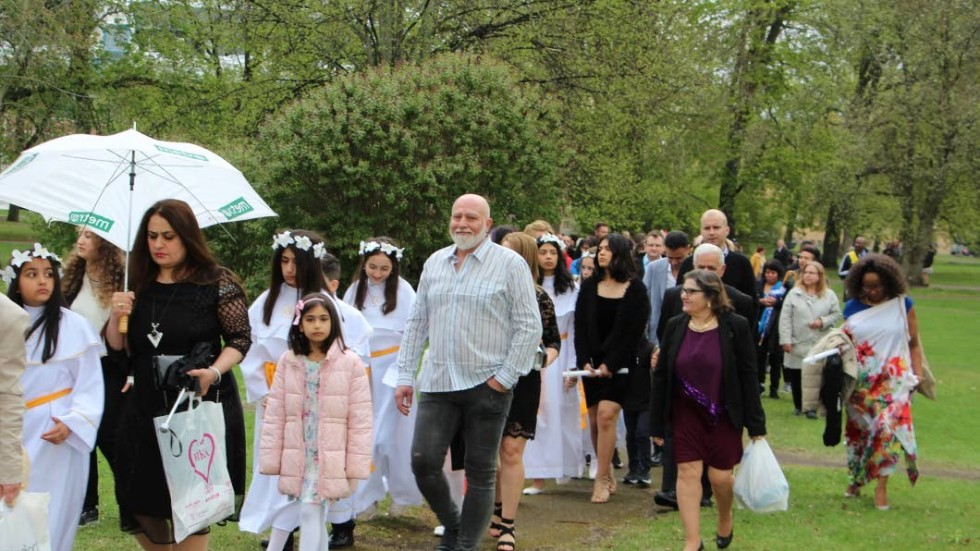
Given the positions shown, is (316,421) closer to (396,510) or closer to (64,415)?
(64,415)

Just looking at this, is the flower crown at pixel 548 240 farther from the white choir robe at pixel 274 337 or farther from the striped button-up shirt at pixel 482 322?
the striped button-up shirt at pixel 482 322

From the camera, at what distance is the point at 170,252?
568 centimetres

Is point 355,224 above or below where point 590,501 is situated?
above

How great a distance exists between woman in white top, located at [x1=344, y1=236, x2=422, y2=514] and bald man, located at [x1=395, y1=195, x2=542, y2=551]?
1.49 m

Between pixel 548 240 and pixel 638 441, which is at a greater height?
pixel 548 240

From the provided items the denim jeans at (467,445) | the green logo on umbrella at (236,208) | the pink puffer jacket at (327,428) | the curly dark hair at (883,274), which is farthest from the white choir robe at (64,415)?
the curly dark hair at (883,274)

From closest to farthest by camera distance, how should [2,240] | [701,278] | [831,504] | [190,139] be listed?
[701,278]
[831,504]
[190,139]
[2,240]

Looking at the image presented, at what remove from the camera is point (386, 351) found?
8625mm

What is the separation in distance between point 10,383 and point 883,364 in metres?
6.76

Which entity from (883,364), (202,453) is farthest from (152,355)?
(883,364)

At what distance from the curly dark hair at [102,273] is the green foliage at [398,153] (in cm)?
1010

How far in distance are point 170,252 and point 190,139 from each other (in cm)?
2011

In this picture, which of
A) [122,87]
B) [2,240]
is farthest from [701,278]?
[2,240]

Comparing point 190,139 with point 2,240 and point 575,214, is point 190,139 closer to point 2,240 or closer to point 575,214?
point 575,214
